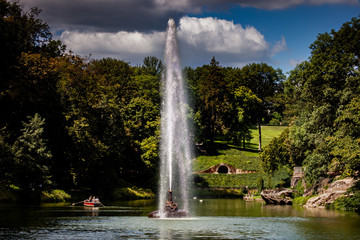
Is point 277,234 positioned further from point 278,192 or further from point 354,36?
point 278,192

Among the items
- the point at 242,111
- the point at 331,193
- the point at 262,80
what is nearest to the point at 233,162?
the point at 242,111

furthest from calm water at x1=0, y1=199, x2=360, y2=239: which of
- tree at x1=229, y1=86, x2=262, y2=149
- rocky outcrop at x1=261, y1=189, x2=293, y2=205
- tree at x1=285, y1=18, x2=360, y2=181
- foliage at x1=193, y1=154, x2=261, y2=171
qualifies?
tree at x1=229, y1=86, x2=262, y2=149

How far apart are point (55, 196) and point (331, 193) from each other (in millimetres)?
34896

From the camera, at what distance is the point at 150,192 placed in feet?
270

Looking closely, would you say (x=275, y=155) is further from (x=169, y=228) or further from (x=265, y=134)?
(x=265, y=134)

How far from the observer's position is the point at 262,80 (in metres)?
137

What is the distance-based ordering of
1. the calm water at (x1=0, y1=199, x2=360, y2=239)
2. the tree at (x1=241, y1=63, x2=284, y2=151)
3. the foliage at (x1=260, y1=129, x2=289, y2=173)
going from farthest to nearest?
1. the tree at (x1=241, y1=63, x2=284, y2=151)
2. the foliage at (x1=260, y1=129, x2=289, y2=173)
3. the calm water at (x1=0, y1=199, x2=360, y2=239)

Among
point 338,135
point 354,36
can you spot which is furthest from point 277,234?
point 354,36

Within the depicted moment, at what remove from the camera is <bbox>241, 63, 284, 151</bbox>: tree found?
438ft

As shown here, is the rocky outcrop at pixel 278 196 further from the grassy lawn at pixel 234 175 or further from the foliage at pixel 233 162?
the foliage at pixel 233 162

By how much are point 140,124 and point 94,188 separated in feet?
60.3

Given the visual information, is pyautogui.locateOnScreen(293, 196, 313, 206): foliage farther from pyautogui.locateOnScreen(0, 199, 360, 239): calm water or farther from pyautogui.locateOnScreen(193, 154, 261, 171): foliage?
pyautogui.locateOnScreen(193, 154, 261, 171): foliage

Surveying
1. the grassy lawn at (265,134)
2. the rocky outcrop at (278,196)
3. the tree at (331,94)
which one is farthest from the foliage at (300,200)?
the grassy lawn at (265,134)

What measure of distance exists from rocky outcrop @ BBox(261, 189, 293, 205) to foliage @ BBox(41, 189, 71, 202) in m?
28.2
